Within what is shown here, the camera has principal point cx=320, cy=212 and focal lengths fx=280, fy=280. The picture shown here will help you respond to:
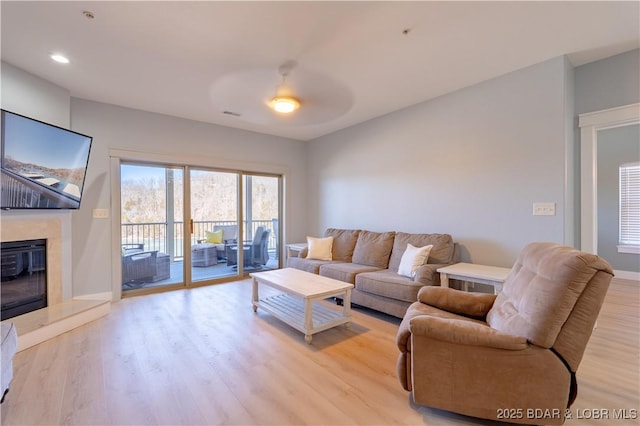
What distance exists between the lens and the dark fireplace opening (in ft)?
9.20

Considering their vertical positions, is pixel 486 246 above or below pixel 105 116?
below

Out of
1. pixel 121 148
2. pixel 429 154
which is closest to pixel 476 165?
pixel 429 154

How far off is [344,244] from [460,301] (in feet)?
8.27

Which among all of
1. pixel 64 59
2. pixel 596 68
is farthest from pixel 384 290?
pixel 64 59

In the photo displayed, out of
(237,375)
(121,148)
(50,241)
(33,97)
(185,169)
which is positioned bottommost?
(237,375)

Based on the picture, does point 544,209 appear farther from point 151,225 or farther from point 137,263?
point 137,263

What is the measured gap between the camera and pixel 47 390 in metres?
1.89

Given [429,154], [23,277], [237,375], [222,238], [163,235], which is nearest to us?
[237,375]

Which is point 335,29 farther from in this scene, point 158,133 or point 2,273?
point 2,273

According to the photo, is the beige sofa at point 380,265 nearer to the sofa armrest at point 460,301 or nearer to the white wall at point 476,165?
the white wall at point 476,165

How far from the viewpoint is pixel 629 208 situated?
15.9 feet

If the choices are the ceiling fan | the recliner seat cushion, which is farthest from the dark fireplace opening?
the recliner seat cushion

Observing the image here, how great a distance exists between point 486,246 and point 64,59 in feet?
15.8

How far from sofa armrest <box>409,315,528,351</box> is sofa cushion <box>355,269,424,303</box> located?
1323mm
